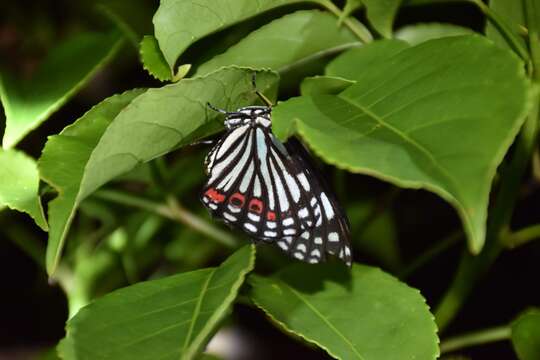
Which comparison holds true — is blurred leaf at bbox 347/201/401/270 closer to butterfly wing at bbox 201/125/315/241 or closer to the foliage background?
the foliage background

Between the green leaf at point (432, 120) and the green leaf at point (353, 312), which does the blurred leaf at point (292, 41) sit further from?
the green leaf at point (353, 312)

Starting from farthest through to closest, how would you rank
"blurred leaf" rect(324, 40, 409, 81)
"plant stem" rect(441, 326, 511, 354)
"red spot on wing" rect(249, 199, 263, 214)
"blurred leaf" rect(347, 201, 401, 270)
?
"blurred leaf" rect(347, 201, 401, 270) → "plant stem" rect(441, 326, 511, 354) → "red spot on wing" rect(249, 199, 263, 214) → "blurred leaf" rect(324, 40, 409, 81)

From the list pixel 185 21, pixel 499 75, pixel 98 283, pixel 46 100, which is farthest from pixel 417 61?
pixel 98 283

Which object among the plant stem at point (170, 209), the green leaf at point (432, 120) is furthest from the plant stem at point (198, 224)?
the green leaf at point (432, 120)

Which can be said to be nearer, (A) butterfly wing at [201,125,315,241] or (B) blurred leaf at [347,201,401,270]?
(A) butterfly wing at [201,125,315,241]

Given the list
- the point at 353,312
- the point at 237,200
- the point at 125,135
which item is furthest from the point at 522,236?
the point at 125,135

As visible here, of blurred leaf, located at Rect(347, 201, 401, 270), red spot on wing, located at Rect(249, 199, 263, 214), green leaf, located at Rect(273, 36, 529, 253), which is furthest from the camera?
blurred leaf, located at Rect(347, 201, 401, 270)

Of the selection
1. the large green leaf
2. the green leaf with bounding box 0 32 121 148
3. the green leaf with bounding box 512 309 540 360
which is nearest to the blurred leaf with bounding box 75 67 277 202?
the large green leaf

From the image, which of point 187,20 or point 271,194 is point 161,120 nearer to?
point 187,20
